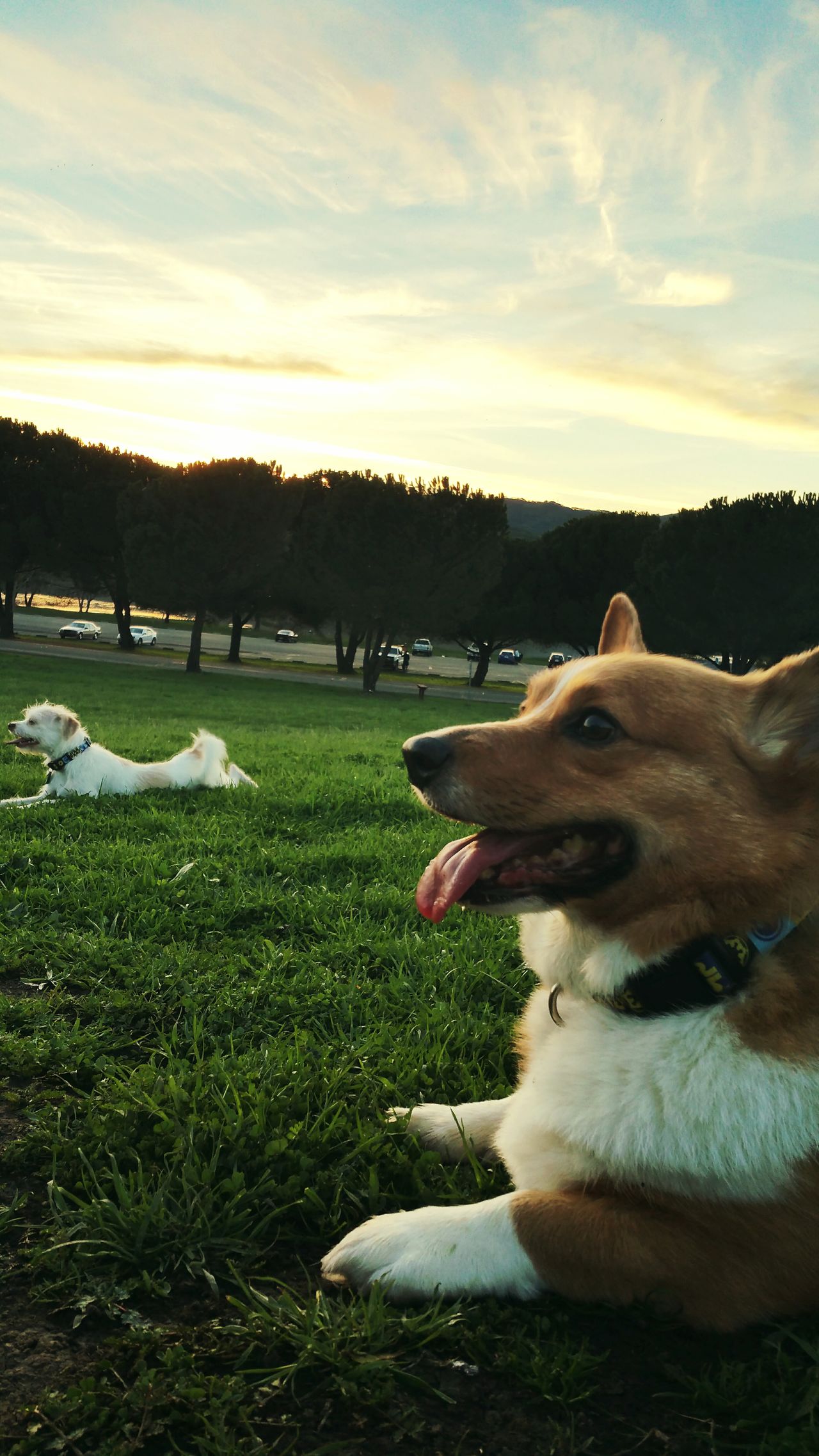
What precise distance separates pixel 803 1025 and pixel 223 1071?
2.04 meters

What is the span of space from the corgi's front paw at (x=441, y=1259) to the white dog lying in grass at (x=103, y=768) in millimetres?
7118

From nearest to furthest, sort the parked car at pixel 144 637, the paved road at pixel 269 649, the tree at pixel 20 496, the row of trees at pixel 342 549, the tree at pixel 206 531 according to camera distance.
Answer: the tree at pixel 206 531, the row of trees at pixel 342 549, the tree at pixel 20 496, the paved road at pixel 269 649, the parked car at pixel 144 637

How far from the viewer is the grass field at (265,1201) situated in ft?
6.89

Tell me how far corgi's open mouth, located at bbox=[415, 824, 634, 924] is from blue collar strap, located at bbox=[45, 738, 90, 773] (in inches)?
294

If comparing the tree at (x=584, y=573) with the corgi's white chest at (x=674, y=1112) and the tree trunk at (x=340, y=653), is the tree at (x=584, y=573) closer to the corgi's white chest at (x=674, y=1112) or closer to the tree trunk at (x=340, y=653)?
the tree trunk at (x=340, y=653)

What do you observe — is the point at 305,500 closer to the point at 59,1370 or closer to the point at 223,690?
the point at 223,690

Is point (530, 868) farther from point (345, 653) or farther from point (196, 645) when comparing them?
point (345, 653)

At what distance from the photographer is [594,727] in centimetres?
283

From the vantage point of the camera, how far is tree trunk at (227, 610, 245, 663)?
52500 mm

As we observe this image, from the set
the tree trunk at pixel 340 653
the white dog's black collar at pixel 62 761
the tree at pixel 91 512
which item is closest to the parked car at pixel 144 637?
the tree trunk at pixel 340 653

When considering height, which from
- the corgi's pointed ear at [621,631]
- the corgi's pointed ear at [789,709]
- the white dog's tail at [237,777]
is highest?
the corgi's pointed ear at [621,631]

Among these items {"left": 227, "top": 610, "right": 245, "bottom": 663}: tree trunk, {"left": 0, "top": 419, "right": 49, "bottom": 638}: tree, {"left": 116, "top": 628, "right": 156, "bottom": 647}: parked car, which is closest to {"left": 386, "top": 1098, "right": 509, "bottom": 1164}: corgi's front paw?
{"left": 0, "top": 419, "right": 49, "bottom": 638}: tree

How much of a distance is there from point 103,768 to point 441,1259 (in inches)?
304

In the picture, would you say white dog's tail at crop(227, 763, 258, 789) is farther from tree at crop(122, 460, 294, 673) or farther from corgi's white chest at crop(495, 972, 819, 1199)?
tree at crop(122, 460, 294, 673)
